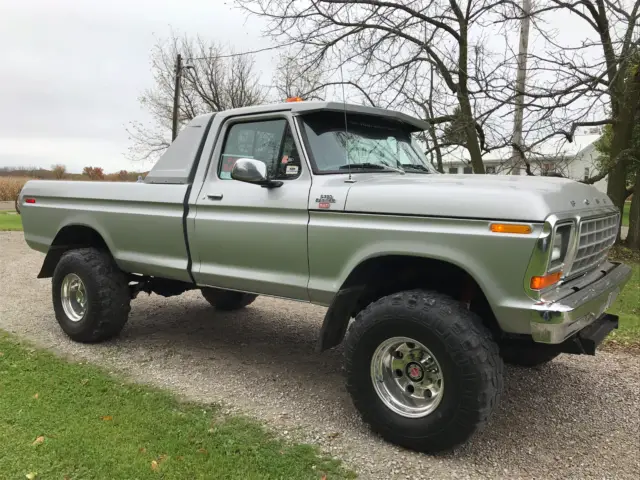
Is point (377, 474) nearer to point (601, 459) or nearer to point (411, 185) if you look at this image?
point (601, 459)

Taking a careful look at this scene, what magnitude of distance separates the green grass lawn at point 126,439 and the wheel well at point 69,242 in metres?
1.55

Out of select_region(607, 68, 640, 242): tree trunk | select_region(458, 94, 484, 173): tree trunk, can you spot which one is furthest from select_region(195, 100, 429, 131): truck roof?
select_region(607, 68, 640, 242): tree trunk

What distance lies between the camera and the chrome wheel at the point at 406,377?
3252mm

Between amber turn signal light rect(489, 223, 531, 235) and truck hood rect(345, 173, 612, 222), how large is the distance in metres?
0.04

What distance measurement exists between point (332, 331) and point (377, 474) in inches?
36.6

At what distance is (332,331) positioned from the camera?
3555mm

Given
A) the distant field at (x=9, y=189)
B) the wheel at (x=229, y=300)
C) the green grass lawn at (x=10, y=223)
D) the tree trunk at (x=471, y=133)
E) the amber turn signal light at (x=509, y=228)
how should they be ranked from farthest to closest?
the distant field at (x=9, y=189) < the green grass lawn at (x=10, y=223) < the tree trunk at (x=471, y=133) < the wheel at (x=229, y=300) < the amber turn signal light at (x=509, y=228)

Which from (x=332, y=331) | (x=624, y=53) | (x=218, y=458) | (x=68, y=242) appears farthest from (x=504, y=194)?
(x=624, y=53)

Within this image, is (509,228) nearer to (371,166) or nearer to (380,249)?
(380,249)

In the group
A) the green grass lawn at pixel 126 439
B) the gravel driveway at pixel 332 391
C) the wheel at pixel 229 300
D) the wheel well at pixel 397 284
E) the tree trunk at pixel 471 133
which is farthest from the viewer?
the tree trunk at pixel 471 133

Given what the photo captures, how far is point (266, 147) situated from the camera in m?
4.17

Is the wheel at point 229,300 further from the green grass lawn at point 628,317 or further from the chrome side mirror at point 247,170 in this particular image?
the green grass lawn at point 628,317

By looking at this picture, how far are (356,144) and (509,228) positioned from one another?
5.31ft

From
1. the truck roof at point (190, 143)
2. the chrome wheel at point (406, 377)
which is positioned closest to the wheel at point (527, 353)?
the chrome wheel at point (406, 377)
